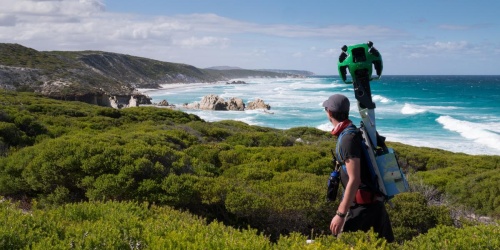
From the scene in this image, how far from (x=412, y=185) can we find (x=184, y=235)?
779 cm

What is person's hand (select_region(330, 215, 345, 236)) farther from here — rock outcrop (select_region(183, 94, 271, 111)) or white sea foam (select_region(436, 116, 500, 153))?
rock outcrop (select_region(183, 94, 271, 111))

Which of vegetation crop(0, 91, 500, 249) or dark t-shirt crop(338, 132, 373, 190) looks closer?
vegetation crop(0, 91, 500, 249)

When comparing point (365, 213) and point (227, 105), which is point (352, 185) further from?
point (227, 105)

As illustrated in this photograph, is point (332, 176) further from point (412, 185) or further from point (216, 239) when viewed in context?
point (412, 185)

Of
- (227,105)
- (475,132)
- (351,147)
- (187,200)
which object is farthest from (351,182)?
(227,105)

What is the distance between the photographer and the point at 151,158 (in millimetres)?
9031

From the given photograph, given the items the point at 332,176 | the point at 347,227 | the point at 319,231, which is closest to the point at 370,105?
the point at 332,176

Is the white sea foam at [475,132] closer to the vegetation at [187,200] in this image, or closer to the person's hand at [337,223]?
the vegetation at [187,200]

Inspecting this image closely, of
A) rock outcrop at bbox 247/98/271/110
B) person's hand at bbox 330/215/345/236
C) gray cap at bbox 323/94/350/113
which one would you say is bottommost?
rock outcrop at bbox 247/98/271/110

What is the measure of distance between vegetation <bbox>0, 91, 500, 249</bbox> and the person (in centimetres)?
17

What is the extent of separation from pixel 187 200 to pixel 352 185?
14.2 feet

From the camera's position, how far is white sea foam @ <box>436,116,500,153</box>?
118 feet

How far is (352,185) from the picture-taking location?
3.87 metres

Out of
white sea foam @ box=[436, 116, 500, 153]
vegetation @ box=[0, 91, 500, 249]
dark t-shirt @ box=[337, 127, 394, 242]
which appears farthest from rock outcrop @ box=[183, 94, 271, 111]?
dark t-shirt @ box=[337, 127, 394, 242]
